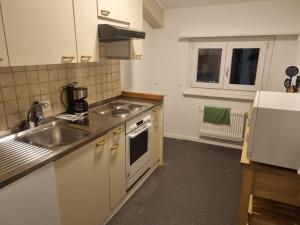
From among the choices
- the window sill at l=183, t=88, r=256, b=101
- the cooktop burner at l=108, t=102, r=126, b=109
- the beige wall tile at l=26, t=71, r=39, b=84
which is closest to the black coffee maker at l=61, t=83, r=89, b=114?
the beige wall tile at l=26, t=71, r=39, b=84

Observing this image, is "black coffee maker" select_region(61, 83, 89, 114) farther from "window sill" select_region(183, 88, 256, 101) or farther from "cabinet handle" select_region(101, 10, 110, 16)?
"window sill" select_region(183, 88, 256, 101)

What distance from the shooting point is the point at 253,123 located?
1.19 m

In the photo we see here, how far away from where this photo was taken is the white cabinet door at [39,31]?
1227 mm

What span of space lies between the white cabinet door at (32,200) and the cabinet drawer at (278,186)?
4.00ft

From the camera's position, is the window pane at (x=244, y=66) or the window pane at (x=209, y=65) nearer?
the window pane at (x=244, y=66)

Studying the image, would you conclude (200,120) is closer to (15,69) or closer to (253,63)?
(253,63)

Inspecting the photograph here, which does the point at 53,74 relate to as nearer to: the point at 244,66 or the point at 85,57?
the point at 85,57

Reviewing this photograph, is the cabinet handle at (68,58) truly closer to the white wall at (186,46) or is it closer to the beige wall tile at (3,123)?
the beige wall tile at (3,123)

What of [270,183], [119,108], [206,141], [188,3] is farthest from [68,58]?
[206,141]

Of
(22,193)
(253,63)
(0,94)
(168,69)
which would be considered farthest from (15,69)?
(253,63)

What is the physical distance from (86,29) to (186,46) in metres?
2.04

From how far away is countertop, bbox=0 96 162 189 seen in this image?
3.56ft

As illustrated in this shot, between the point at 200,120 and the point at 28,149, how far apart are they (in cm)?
275

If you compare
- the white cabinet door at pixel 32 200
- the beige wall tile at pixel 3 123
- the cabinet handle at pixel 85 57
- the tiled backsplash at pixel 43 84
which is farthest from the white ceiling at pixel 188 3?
the white cabinet door at pixel 32 200
